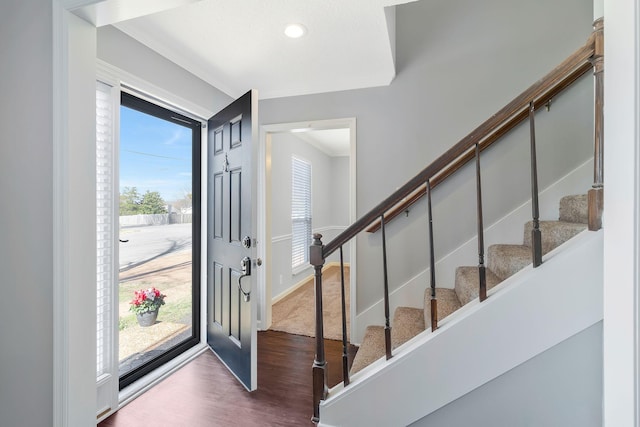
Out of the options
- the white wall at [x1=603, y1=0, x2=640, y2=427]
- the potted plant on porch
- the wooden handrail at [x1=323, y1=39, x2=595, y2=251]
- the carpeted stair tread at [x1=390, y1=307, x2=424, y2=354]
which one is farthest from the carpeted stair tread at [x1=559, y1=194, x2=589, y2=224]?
the potted plant on porch

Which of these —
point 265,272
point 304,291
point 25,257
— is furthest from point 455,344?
point 304,291

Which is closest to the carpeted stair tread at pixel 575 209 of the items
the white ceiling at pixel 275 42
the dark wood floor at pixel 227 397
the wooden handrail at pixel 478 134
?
the wooden handrail at pixel 478 134

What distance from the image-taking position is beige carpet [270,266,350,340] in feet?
9.78

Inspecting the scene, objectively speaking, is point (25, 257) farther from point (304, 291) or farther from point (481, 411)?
point (304, 291)

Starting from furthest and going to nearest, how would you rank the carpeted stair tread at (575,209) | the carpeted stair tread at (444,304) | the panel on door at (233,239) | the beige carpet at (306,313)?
the beige carpet at (306,313) < the panel on door at (233,239) < the carpeted stair tread at (444,304) < the carpeted stair tread at (575,209)

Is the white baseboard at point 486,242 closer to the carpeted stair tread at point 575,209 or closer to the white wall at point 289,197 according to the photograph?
the carpeted stair tread at point 575,209

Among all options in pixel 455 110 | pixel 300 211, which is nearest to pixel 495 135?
pixel 455 110

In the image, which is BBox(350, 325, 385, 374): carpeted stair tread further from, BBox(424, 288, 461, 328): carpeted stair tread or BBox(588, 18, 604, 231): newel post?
BBox(588, 18, 604, 231): newel post

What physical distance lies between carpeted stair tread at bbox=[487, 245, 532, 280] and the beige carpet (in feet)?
5.27

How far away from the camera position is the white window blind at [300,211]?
4754mm

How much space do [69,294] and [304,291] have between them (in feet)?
11.7

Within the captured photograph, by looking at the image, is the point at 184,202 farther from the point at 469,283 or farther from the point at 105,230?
the point at 469,283

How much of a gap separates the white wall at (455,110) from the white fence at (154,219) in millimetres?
1509

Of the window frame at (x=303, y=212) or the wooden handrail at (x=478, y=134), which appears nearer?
the wooden handrail at (x=478, y=134)
